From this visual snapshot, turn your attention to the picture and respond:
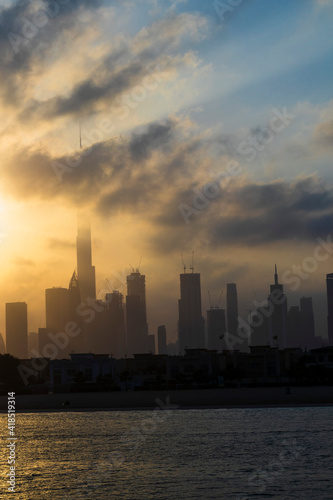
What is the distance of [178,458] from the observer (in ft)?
240

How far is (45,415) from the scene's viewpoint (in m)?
136

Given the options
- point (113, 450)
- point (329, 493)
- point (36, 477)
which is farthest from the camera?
point (113, 450)

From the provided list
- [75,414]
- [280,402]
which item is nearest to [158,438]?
[75,414]

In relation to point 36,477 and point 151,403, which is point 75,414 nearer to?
point 151,403

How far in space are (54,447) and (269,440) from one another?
24.9 m

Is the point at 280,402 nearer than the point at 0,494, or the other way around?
the point at 0,494

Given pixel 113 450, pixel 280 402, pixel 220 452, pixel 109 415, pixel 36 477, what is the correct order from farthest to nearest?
pixel 280 402 → pixel 109 415 → pixel 113 450 → pixel 220 452 → pixel 36 477

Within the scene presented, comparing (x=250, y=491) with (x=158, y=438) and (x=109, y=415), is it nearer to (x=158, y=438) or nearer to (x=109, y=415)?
(x=158, y=438)

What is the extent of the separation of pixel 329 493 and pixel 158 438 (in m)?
39.7

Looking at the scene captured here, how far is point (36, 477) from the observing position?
64.2 meters

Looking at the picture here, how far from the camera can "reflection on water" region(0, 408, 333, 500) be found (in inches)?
2238

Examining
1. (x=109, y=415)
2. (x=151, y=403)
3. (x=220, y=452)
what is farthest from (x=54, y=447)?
(x=151, y=403)

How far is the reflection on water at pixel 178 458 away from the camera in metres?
56.8

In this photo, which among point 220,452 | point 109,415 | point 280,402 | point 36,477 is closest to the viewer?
point 36,477
